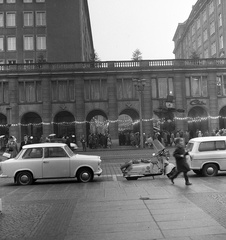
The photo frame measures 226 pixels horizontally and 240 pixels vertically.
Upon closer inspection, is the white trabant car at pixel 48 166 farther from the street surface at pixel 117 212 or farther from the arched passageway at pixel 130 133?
the arched passageway at pixel 130 133

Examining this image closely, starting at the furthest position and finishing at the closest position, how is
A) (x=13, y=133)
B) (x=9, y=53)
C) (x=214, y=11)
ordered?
(x=214, y=11) < (x=9, y=53) < (x=13, y=133)

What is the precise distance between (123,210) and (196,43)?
71.7 meters

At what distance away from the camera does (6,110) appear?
40.8 meters

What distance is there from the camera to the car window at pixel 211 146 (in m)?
14.6

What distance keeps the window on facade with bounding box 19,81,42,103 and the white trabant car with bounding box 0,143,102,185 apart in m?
28.4

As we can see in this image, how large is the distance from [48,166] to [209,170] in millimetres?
6575

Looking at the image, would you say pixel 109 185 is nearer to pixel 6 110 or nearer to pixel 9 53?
pixel 6 110

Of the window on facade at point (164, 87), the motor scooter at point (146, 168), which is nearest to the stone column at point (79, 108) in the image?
the window on facade at point (164, 87)

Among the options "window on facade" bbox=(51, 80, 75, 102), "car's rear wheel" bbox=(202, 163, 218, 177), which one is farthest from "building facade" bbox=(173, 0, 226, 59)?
"car's rear wheel" bbox=(202, 163, 218, 177)

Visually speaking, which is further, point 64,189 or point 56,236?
point 64,189

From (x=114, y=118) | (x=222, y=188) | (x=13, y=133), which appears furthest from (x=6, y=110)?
(x=222, y=188)

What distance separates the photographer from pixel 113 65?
1657 inches

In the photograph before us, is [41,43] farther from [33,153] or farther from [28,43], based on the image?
[33,153]

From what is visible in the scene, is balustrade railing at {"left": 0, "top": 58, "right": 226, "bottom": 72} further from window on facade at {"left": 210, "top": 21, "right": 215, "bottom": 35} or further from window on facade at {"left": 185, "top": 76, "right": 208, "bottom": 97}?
window on facade at {"left": 210, "top": 21, "right": 215, "bottom": 35}
